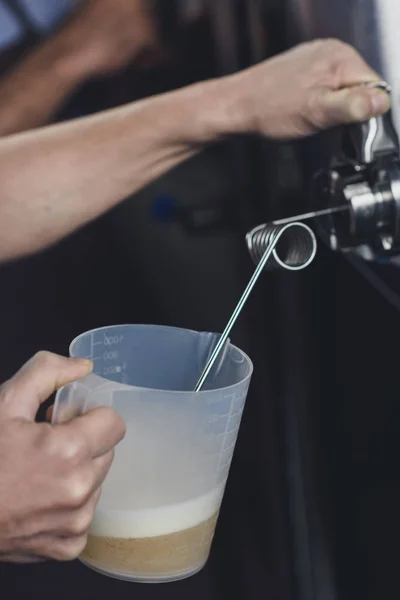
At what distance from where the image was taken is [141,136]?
2.11ft

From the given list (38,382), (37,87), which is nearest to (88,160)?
(37,87)

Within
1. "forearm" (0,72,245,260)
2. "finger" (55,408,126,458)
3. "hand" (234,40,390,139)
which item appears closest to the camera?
"finger" (55,408,126,458)

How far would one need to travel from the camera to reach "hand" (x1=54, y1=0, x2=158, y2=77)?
0.80 meters

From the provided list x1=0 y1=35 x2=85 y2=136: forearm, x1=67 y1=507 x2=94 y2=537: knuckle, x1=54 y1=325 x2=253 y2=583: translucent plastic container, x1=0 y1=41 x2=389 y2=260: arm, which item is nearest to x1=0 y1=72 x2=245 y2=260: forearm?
x1=0 y1=41 x2=389 y2=260: arm

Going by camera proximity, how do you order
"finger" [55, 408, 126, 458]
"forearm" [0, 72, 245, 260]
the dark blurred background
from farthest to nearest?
the dark blurred background < "forearm" [0, 72, 245, 260] < "finger" [55, 408, 126, 458]

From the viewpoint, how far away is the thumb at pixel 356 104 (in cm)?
49

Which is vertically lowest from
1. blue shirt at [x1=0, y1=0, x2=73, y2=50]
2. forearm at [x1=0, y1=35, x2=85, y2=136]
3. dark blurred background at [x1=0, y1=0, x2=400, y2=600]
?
dark blurred background at [x1=0, y1=0, x2=400, y2=600]

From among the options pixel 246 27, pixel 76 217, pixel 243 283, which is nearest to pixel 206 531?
pixel 76 217

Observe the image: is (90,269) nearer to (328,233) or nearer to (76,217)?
(76,217)

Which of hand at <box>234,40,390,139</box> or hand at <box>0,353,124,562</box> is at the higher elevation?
hand at <box>234,40,390,139</box>

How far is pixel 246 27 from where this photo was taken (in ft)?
2.64

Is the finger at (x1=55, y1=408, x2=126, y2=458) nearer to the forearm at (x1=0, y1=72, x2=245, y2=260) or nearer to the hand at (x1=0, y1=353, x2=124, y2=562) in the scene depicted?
the hand at (x1=0, y1=353, x2=124, y2=562)

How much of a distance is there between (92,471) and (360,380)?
33cm

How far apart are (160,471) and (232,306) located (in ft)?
1.56
